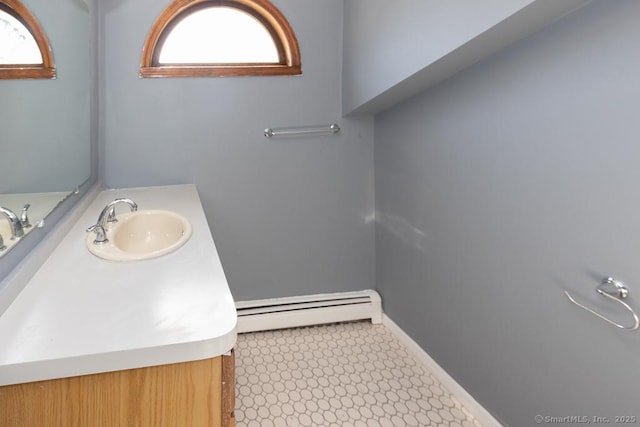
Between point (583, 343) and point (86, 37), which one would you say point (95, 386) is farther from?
point (86, 37)

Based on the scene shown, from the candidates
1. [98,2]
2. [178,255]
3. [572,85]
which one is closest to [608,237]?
[572,85]

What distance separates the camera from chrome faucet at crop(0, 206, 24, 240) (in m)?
1.13

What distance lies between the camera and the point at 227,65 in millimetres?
2521

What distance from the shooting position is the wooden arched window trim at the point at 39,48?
43.7 inches

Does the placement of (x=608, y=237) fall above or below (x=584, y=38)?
below

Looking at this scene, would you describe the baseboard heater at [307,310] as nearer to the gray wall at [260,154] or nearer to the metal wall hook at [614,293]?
the gray wall at [260,154]

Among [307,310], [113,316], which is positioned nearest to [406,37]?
[113,316]

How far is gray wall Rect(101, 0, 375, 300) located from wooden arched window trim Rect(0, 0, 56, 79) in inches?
37.9

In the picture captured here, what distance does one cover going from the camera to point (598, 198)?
1.28m

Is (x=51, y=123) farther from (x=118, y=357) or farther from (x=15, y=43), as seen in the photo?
(x=118, y=357)

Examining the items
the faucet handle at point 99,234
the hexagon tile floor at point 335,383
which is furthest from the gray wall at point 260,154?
the faucet handle at point 99,234

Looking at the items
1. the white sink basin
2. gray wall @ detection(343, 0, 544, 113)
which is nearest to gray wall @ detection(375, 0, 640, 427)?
gray wall @ detection(343, 0, 544, 113)

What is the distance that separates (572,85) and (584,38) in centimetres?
13

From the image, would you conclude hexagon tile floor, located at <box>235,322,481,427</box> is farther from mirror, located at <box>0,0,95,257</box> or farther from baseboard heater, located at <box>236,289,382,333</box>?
mirror, located at <box>0,0,95,257</box>
